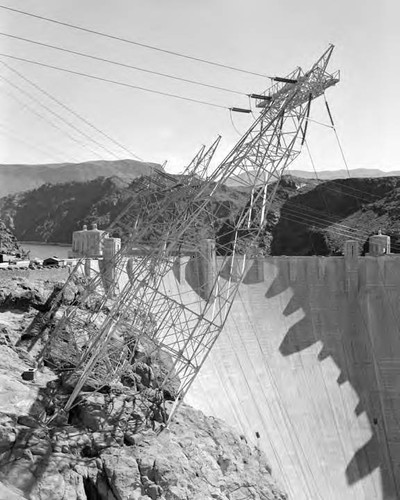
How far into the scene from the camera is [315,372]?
38031 mm

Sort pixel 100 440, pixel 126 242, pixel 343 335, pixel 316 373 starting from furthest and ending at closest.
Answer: pixel 343 335
pixel 316 373
pixel 126 242
pixel 100 440

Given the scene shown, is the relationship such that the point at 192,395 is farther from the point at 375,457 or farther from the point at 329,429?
the point at 375,457


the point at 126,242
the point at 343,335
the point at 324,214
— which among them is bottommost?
the point at 343,335

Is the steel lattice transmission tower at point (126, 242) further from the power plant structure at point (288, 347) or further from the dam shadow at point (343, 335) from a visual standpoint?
the dam shadow at point (343, 335)

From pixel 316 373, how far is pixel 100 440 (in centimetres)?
2197

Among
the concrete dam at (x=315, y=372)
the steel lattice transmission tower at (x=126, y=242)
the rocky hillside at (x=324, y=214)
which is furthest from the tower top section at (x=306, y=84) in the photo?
the rocky hillside at (x=324, y=214)

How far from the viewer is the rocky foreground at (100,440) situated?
57.5ft

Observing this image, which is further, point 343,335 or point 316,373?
point 343,335

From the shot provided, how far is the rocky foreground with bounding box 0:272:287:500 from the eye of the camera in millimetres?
17531

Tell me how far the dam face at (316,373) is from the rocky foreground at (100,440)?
4990mm

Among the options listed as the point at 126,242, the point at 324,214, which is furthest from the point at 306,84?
the point at 324,214

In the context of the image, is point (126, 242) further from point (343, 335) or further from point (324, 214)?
point (324, 214)

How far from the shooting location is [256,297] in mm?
39500

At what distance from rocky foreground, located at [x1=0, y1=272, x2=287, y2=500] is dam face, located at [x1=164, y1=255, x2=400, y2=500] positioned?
16.4 ft
